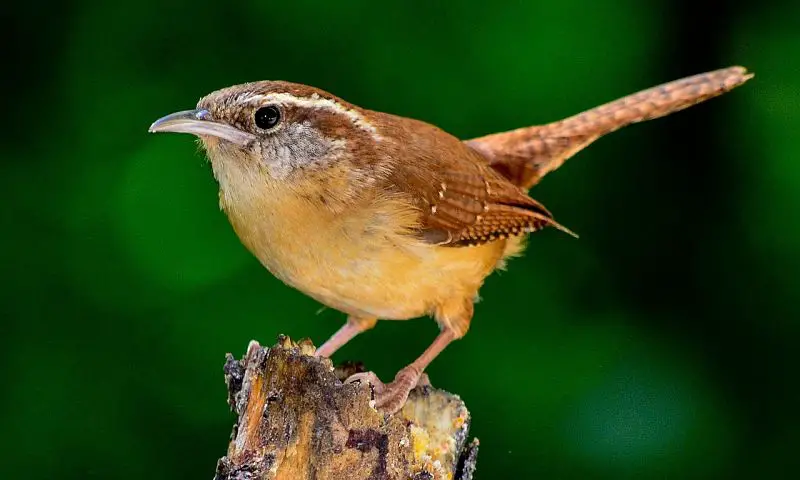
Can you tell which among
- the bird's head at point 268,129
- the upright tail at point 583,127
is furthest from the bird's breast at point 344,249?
the upright tail at point 583,127

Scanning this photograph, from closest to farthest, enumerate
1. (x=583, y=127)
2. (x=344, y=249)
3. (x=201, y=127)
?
(x=201, y=127), (x=344, y=249), (x=583, y=127)

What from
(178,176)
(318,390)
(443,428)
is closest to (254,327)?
(178,176)

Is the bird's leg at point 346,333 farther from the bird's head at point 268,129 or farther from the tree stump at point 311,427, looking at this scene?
the tree stump at point 311,427

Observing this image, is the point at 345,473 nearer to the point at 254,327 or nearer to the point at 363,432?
the point at 363,432

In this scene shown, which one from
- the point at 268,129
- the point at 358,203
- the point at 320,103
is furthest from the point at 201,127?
the point at 358,203

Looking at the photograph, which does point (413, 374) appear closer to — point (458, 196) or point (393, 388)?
point (393, 388)

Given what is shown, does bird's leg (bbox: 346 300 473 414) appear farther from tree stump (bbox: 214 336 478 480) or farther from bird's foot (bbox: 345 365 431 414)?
tree stump (bbox: 214 336 478 480)
